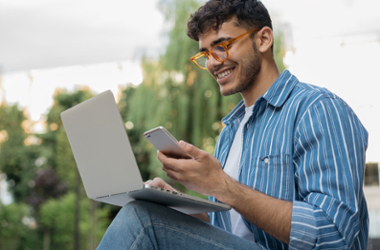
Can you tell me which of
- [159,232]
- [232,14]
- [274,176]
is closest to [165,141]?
[159,232]

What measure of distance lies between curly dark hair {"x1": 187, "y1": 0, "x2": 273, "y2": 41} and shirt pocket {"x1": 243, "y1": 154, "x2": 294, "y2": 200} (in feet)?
1.97

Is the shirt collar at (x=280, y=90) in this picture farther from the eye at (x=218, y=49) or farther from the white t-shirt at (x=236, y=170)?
the eye at (x=218, y=49)

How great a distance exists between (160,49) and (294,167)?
565 centimetres

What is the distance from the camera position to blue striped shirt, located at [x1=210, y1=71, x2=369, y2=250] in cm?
95

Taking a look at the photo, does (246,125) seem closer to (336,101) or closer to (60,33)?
(336,101)

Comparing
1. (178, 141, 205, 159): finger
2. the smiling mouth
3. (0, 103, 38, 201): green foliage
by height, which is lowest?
(0, 103, 38, 201): green foliage

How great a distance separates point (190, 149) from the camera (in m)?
0.96

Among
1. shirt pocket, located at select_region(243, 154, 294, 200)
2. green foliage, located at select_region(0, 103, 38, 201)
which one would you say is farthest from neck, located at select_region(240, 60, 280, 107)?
green foliage, located at select_region(0, 103, 38, 201)

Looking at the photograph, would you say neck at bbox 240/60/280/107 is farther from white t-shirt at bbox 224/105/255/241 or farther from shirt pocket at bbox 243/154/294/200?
shirt pocket at bbox 243/154/294/200

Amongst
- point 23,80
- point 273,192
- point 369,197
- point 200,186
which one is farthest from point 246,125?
point 23,80

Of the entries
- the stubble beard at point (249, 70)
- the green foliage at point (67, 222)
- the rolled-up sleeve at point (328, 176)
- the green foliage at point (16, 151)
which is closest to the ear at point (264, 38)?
the stubble beard at point (249, 70)

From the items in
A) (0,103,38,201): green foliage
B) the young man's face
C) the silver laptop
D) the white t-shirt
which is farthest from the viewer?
(0,103,38,201): green foliage

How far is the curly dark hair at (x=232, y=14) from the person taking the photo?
1.50 m

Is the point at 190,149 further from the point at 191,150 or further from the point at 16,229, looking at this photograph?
the point at 16,229
